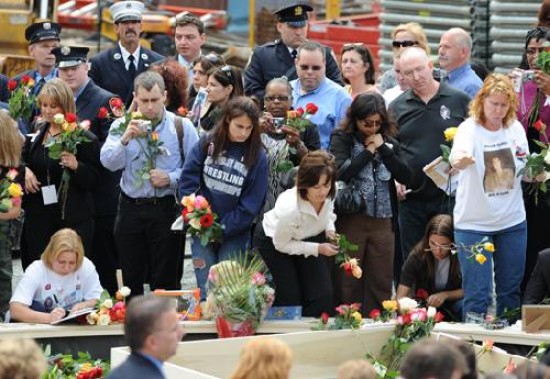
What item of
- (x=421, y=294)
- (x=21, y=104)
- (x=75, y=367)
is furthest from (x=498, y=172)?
(x=21, y=104)

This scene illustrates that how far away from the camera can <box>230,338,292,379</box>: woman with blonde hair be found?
787 cm

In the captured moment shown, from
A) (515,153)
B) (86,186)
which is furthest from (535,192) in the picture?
(86,186)

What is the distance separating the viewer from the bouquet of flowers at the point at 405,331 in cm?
1087

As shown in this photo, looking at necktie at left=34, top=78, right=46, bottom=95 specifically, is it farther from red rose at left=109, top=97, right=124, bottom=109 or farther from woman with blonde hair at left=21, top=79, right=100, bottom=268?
red rose at left=109, top=97, right=124, bottom=109

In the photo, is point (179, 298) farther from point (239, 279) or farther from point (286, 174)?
point (286, 174)

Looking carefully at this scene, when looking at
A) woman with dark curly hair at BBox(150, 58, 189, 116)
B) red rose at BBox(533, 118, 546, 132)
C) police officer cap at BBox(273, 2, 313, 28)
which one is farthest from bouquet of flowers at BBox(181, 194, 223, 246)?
police officer cap at BBox(273, 2, 313, 28)

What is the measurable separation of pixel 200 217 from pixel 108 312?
984 mm

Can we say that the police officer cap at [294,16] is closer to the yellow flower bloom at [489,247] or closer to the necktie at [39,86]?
the necktie at [39,86]

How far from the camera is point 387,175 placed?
39.7ft

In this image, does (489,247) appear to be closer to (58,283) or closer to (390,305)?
(390,305)

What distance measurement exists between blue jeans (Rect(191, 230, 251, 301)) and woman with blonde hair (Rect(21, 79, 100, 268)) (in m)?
1.22

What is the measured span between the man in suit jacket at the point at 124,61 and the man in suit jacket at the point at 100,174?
630 millimetres

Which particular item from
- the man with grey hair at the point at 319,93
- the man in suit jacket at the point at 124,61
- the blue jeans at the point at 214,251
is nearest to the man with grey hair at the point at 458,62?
the man with grey hair at the point at 319,93

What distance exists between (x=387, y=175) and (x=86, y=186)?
90.1 inches
